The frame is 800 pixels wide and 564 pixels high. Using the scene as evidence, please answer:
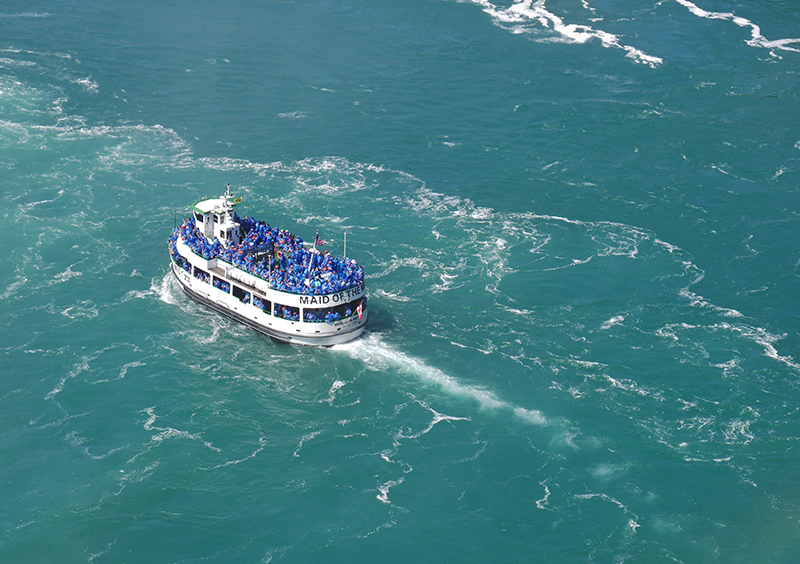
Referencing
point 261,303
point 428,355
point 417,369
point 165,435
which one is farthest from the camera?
point 261,303

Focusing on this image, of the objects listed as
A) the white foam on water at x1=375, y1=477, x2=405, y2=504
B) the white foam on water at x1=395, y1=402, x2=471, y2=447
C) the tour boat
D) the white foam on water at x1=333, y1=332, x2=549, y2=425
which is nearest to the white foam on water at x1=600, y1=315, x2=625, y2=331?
the white foam on water at x1=333, y1=332, x2=549, y2=425

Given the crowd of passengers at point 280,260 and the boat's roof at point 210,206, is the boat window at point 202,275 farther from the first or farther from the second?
the boat's roof at point 210,206

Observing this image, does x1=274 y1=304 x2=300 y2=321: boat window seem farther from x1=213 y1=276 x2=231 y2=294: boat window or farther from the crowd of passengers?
x1=213 y1=276 x2=231 y2=294: boat window

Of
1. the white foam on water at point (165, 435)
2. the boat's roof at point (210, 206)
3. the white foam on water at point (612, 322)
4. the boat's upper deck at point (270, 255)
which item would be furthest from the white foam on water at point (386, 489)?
the boat's roof at point (210, 206)

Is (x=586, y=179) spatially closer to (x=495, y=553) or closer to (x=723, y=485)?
(x=723, y=485)

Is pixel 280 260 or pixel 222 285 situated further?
pixel 280 260

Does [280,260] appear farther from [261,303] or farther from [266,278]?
[261,303]

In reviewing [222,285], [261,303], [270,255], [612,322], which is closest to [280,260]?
[270,255]
